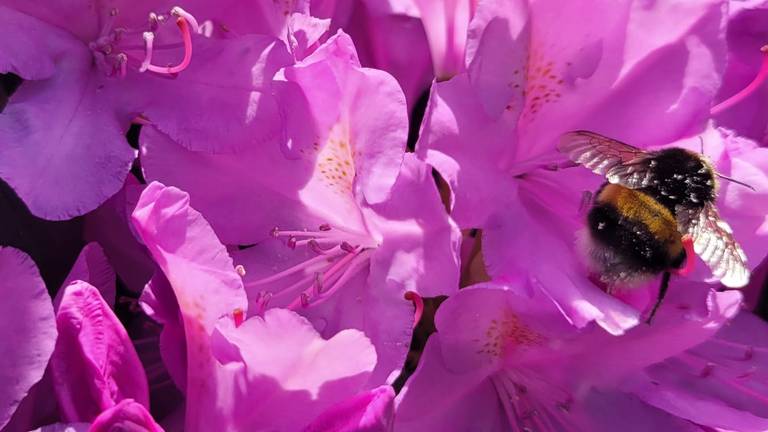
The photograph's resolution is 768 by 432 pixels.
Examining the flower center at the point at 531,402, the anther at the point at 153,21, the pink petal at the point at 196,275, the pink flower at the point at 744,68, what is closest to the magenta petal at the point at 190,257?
the pink petal at the point at 196,275

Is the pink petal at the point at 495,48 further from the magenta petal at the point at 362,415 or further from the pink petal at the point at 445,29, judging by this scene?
the magenta petal at the point at 362,415

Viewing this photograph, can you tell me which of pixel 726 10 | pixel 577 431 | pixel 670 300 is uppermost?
pixel 726 10

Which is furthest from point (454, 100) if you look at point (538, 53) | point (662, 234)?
point (662, 234)

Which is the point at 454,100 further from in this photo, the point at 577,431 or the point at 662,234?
the point at 577,431

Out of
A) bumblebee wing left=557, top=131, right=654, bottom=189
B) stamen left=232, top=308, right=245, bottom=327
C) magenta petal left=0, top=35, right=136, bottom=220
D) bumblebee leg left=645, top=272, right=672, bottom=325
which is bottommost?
bumblebee leg left=645, top=272, right=672, bottom=325

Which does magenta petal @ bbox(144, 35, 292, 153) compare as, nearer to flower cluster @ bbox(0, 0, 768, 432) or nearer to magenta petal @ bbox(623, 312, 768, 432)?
flower cluster @ bbox(0, 0, 768, 432)

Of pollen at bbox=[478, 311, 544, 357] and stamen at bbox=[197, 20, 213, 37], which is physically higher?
stamen at bbox=[197, 20, 213, 37]

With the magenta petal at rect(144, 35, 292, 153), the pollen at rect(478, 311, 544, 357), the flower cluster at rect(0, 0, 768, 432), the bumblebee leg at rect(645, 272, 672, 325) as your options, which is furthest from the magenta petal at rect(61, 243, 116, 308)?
the bumblebee leg at rect(645, 272, 672, 325)
